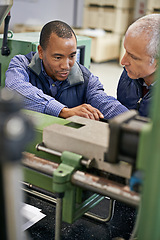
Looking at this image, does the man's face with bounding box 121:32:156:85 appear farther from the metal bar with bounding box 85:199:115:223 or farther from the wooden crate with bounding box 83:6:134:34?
the wooden crate with bounding box 83:6:134:34

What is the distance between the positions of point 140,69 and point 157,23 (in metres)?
0.24

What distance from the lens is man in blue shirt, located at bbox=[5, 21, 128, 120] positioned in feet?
4.73

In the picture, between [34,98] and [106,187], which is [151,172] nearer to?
[106,187]

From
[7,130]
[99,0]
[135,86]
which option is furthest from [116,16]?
[7,130]

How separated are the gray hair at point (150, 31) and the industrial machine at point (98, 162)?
2.19ft

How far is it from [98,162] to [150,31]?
35.3 inches

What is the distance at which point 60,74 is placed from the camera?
5.11ft

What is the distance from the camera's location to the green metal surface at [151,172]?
0.55 meters

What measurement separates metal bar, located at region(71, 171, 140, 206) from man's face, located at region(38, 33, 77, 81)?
869mm

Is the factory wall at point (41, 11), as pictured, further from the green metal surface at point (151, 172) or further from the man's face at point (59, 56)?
the green metal surface at point (151, 172)

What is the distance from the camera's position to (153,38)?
1427 millimetres

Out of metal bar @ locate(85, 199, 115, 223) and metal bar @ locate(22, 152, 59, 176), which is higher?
metal bar @ locate(22, 152, 59, 176)

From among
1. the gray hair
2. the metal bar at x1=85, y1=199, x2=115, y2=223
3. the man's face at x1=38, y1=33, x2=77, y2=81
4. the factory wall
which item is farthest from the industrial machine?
the factory wall

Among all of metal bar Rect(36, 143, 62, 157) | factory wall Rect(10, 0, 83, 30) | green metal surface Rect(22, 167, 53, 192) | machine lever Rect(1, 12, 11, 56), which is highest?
factory wall Rect(10, 0, 83, 30)
